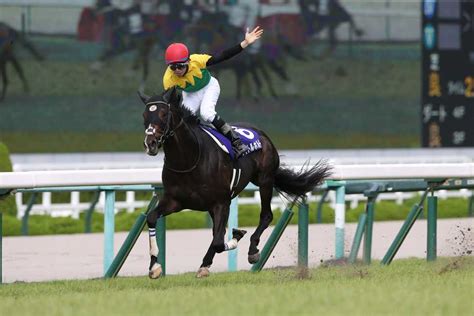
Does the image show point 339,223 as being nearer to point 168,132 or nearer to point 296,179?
point 296,179

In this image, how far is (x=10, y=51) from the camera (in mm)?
16844

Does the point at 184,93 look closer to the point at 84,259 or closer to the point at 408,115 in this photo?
the point at 84,259

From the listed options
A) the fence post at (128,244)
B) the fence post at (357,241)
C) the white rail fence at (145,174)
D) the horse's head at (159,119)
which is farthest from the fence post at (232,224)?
the horse's head at (159,119)

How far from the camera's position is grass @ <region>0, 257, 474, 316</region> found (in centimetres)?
654

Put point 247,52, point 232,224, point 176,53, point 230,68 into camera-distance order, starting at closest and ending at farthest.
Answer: point 176,53 < point 232,224 < point 230,68 < point 247,52

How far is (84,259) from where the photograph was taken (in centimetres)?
1120

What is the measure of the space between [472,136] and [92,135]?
4.32 meters

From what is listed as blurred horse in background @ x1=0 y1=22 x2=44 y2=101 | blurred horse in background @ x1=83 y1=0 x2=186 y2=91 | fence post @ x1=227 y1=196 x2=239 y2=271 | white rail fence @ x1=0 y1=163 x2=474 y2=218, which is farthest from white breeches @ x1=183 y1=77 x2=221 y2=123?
blurred horse in background @ x1=83 y1=0 x2=186 y2=91

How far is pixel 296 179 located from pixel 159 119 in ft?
5.71

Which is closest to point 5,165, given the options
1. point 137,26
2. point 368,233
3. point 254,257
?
point 368,233

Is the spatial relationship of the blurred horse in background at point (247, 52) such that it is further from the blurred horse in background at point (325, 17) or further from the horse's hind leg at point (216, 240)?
the horse's hind leg at point (216, 240)

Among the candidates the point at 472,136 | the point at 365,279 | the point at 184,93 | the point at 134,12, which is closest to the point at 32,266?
the point at 184,93

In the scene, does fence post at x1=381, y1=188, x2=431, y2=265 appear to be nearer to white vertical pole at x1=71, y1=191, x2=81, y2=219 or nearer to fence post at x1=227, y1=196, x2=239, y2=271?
fence post at x1=227, y1=196, x2=239, y2=271

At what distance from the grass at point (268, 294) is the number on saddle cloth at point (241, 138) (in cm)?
71
